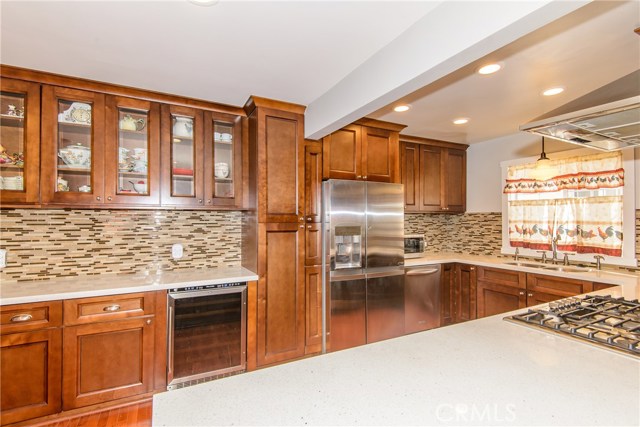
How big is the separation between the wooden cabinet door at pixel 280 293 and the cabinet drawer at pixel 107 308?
0.85 metres

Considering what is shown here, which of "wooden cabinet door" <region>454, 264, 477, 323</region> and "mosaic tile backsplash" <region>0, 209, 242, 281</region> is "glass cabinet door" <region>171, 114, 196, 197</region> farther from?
"wooden cabinet door" <region>454, 264, 477, 323</region>

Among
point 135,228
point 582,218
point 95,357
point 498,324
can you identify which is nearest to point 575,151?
point 582,218

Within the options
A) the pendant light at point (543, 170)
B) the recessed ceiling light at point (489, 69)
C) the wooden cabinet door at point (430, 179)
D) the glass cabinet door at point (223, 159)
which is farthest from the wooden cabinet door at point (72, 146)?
the pendant light at point (543, 170)

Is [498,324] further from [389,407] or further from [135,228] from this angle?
[135,228]

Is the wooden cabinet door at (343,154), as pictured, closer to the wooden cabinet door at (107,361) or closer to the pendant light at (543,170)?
the pendant light at (543,170)

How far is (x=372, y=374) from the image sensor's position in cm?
94

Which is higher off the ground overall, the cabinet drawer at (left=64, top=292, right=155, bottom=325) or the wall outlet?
the wall outlet

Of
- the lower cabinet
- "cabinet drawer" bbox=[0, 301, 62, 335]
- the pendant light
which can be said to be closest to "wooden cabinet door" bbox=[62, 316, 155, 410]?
the lower cabinet

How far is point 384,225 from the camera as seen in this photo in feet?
10.5

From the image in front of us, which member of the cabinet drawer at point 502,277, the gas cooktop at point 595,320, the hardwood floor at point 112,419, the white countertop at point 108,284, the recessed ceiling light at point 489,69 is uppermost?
the recessed ceiling light at point 489,69

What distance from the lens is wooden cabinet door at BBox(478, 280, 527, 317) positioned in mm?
3186

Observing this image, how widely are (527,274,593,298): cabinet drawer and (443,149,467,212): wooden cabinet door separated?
4.59 ft

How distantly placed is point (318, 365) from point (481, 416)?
1.55ft

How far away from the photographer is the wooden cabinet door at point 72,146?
225 cm
